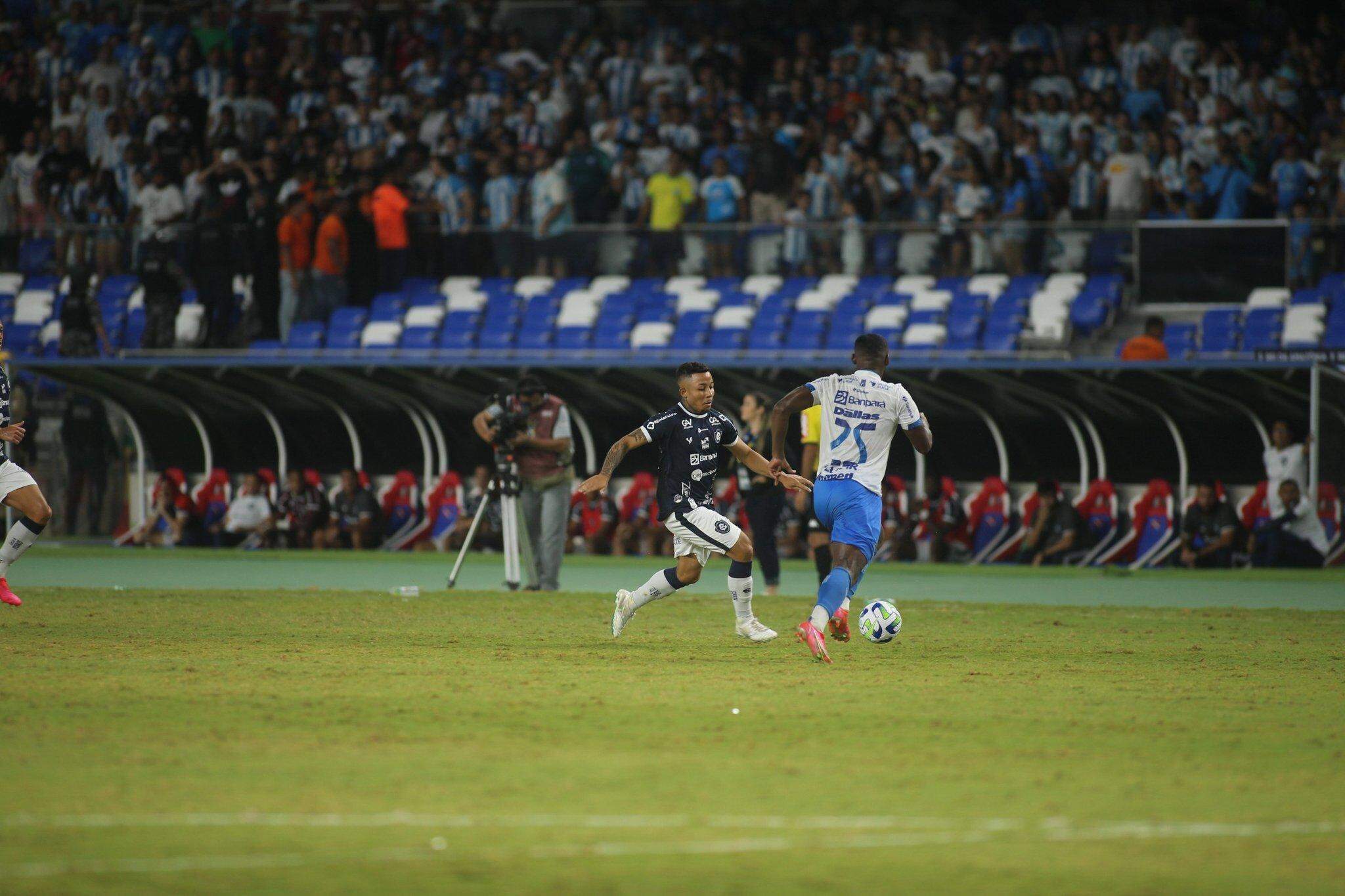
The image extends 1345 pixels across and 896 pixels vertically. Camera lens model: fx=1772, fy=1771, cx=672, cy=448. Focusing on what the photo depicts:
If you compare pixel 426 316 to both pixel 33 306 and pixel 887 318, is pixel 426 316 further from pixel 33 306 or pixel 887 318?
pixel 887 318

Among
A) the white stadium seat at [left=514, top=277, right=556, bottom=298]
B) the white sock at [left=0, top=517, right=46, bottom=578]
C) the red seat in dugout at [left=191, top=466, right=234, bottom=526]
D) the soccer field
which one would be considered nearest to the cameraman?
the soccer field

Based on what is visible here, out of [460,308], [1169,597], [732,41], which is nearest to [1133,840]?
[1169,597]

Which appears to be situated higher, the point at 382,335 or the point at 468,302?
the point at 468,302

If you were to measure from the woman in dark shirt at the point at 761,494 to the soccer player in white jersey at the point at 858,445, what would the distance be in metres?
4.31

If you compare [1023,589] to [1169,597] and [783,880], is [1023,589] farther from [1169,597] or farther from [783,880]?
[783,880]

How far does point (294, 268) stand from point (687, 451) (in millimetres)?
13949

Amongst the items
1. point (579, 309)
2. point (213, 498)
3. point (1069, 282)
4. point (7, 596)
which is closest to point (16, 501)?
point (7, 596)

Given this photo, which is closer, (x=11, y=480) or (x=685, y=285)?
(x=11, y=480)

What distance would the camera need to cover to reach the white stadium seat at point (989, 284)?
878 inches

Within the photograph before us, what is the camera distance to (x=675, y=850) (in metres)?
6.02

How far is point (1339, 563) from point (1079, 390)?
3444mm

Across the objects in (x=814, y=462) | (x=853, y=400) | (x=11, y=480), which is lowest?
(x=814, y=462)

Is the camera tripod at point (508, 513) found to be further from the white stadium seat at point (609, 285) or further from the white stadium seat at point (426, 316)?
the white stadium seat at point (426, 316)

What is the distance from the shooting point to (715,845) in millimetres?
6082
